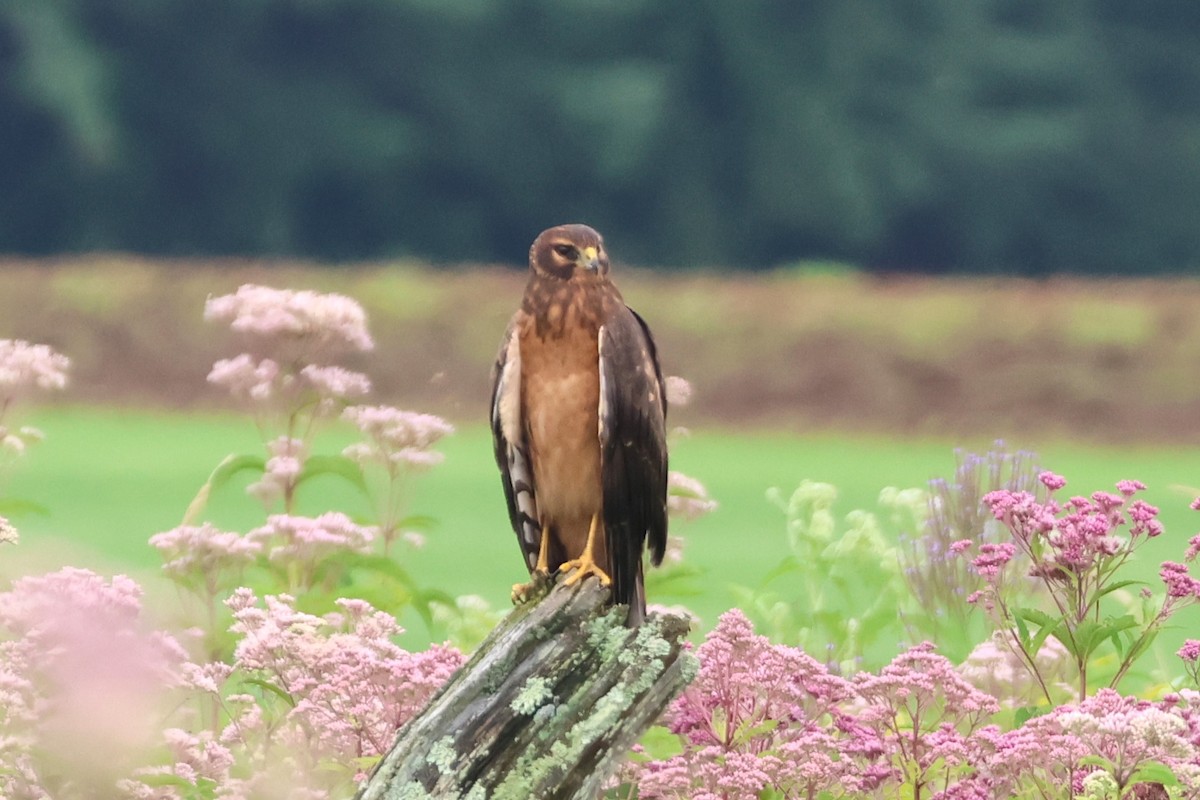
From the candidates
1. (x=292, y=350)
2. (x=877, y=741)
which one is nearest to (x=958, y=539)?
(x=877, y=741)

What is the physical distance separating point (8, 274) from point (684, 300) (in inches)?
225

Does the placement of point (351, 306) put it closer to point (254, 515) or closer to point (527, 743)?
point (527, 743)

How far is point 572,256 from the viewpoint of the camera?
3.26 m

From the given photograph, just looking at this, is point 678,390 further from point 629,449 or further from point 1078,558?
point 1078,558

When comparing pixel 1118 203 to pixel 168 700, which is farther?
pixel 1118 203

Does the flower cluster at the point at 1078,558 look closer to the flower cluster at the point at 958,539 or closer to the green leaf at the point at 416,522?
the flower cluster at the point at 958,539

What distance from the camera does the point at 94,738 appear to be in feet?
9.48

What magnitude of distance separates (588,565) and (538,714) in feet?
1.39

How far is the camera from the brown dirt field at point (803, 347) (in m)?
13.1

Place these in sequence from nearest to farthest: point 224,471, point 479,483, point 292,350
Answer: point 224,471
point 292,350
point 479,483

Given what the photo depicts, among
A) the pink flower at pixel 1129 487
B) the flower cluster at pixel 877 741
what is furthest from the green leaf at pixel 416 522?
the pink flower at pixel 1129 487

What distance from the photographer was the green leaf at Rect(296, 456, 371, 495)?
4.05 m

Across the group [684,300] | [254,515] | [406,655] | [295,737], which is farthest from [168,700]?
[684,300]

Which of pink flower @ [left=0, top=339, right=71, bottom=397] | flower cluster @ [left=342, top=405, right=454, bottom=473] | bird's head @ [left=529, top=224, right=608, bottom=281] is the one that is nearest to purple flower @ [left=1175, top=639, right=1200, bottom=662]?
bird's head @ [left=529, top=224, right=608, bottom=281]
